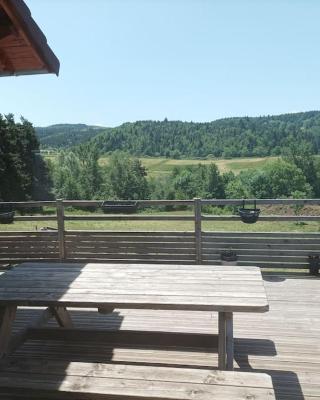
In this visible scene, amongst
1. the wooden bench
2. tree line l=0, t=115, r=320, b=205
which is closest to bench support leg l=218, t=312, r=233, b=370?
the wooden bench

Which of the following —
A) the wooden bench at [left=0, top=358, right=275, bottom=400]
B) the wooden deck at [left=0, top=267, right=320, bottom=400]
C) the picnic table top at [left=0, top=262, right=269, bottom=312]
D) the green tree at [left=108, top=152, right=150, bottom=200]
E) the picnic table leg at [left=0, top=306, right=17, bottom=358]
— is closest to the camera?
the wooden bench at [left=0, top=358, right=275, bottom=400]

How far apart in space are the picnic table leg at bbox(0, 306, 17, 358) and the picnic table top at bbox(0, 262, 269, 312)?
182mm

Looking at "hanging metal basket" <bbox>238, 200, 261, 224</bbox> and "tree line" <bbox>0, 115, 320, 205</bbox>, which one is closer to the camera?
"hanging metal basket" <bbox>238, 200, 261, 224</bbox>

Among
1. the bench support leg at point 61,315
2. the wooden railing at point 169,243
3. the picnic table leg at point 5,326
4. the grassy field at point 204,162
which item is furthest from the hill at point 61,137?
the picnic table leg at point 5,326

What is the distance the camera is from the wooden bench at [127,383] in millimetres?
2031

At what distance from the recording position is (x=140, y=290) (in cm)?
293

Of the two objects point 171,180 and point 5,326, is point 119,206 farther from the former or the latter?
point 171,180

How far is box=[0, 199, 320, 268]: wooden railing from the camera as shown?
584cm

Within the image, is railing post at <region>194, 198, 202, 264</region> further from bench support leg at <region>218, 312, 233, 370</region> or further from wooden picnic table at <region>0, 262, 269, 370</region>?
bench support leg at <region>218, 312, 233, 370</region>

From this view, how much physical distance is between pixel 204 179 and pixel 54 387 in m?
69.2

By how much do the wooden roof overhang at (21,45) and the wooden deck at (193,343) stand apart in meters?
2.23

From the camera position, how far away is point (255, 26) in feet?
44.2

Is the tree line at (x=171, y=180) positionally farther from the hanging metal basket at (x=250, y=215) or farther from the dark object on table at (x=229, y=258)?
the hanging metal basket at (x=250, y=215)

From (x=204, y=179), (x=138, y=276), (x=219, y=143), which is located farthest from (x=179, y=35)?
(x=219, y=143)
